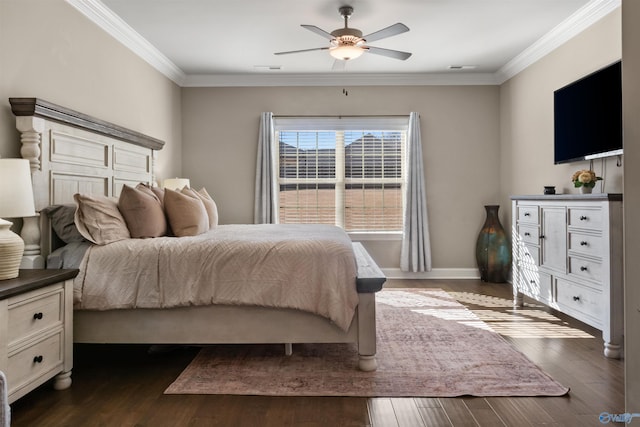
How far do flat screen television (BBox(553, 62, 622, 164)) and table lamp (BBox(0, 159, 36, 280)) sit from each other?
3910 mm

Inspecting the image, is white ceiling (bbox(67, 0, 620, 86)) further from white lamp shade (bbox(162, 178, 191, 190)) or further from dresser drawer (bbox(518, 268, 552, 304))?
dresser drawer (bbox(518, 268, 552, 304))

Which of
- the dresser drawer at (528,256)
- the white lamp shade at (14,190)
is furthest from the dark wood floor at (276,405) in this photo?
the dresser drawer at (528,256)

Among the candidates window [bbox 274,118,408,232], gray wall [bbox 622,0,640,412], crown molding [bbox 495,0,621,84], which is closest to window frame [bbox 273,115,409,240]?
window [bbox 274,118,408,232]

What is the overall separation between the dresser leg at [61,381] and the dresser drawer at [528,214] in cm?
361

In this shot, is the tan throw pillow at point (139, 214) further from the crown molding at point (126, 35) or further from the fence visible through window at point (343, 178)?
the fence visible through window at point (343, 178)

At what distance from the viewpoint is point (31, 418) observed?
6.55 ft

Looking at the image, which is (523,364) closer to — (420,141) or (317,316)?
(317,316)

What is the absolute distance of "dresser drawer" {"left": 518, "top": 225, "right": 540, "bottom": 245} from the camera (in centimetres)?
373

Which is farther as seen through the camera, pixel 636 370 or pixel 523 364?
pixel 523 364

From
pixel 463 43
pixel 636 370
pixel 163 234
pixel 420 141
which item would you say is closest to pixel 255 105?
pixel 420 141

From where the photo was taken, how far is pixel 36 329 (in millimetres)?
2105

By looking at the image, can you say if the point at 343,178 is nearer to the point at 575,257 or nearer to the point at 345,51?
the point at 345,51

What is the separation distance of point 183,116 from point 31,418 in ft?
14.4

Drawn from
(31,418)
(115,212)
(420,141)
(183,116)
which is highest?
(183,116)
